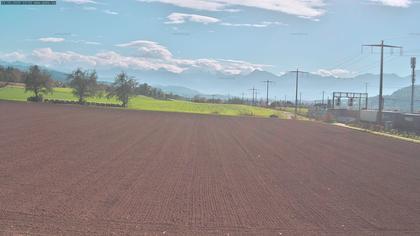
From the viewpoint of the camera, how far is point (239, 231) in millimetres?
9070

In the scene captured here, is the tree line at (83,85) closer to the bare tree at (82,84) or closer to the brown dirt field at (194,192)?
the bare tree at (82,84)

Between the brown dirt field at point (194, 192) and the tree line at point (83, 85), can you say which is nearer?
the brown dirt field at point (194, 192)

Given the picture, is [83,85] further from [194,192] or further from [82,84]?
[194,192]

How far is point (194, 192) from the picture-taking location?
41.5 ft

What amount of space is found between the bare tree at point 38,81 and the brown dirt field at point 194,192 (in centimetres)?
8229

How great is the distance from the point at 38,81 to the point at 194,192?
311 ft

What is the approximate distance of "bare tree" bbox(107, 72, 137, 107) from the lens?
4389 inches

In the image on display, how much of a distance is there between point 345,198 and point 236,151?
10.8m

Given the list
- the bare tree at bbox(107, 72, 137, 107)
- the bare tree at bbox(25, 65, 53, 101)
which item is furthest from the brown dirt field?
the bare tree at bbox(107, 72, 137, 107)

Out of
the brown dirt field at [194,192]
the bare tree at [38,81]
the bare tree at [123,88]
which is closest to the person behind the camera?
the brown dirt field at [194,192]

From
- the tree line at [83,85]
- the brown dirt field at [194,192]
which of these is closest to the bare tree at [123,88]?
the tree line at [83,85]

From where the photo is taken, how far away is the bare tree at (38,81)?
10088 centimetres

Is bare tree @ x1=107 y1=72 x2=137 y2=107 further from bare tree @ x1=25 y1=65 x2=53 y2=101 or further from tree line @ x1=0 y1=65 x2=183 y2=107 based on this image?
bare tree @ x1=25 y1=65 x2=53 y2=101

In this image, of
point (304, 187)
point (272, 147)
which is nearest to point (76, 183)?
point (304, 187)
